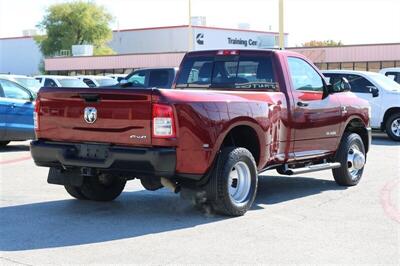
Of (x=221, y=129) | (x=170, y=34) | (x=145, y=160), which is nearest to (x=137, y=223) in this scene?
(x=145, y=160)

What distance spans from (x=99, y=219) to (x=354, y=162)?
4247 mm

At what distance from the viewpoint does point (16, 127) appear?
13.9 meters

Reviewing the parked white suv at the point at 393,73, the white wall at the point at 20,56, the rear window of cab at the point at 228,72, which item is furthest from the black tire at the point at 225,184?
the white wall at the point at 20,56

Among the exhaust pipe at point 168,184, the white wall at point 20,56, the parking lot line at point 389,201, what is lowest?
the parking lot line at point 389,201

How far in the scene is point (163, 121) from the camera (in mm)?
6676

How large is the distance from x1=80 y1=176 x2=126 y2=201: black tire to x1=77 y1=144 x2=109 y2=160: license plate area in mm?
974

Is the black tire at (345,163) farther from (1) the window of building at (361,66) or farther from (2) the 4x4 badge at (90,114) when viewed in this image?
(1) the window of building at (361,66)

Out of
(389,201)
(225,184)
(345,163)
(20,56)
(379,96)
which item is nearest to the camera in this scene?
(225,184)

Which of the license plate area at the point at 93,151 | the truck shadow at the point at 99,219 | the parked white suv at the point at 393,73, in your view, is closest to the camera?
the truck shadow at the point at 99,219

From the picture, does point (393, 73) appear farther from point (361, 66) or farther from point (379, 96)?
point (361, 66)

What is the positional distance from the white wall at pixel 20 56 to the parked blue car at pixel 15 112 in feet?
233

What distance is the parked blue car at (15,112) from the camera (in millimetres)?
13750

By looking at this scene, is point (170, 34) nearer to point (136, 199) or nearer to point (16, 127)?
point (16, 127)

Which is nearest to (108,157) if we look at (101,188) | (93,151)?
(93,151)
